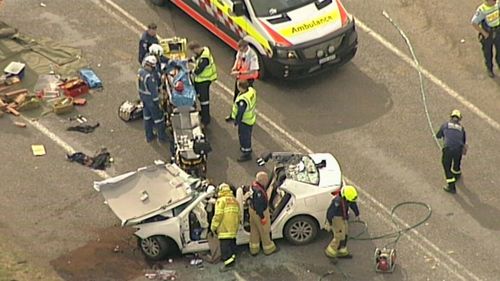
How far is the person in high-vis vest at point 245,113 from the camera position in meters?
19.4

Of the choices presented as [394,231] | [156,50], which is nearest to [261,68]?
[156,50]

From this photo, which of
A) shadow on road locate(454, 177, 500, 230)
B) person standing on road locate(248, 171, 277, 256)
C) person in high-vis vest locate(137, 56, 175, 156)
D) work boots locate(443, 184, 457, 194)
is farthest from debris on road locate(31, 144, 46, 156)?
shadow on road locate(454, 177, 500, 230)

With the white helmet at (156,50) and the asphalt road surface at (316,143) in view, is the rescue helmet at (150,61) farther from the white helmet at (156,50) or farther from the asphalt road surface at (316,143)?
the asphalt road surface at (316,143)

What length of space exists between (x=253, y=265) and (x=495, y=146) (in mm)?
5228

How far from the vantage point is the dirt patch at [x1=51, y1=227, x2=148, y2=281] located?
58.0ft

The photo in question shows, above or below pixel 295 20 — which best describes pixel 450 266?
below

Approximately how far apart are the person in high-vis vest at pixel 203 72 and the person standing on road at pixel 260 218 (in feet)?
10.7

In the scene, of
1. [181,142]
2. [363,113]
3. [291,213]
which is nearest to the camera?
[291,213]

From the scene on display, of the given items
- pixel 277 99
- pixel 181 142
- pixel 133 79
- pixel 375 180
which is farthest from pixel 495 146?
pixel 133 79

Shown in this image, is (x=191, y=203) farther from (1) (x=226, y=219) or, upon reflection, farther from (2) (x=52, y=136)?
Answer: (2) (x=52, y=136)

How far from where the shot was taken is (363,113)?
21.3 m

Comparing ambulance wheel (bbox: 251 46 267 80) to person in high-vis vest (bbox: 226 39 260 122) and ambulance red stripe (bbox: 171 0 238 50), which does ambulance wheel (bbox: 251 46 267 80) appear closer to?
ambulance red stripe (bbox: 171 0 238 50)

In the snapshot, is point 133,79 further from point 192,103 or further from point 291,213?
point 291,213

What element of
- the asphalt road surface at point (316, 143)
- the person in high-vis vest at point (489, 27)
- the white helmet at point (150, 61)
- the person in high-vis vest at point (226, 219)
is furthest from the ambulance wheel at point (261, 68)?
the person in high-vis vest at point (226, 219)
